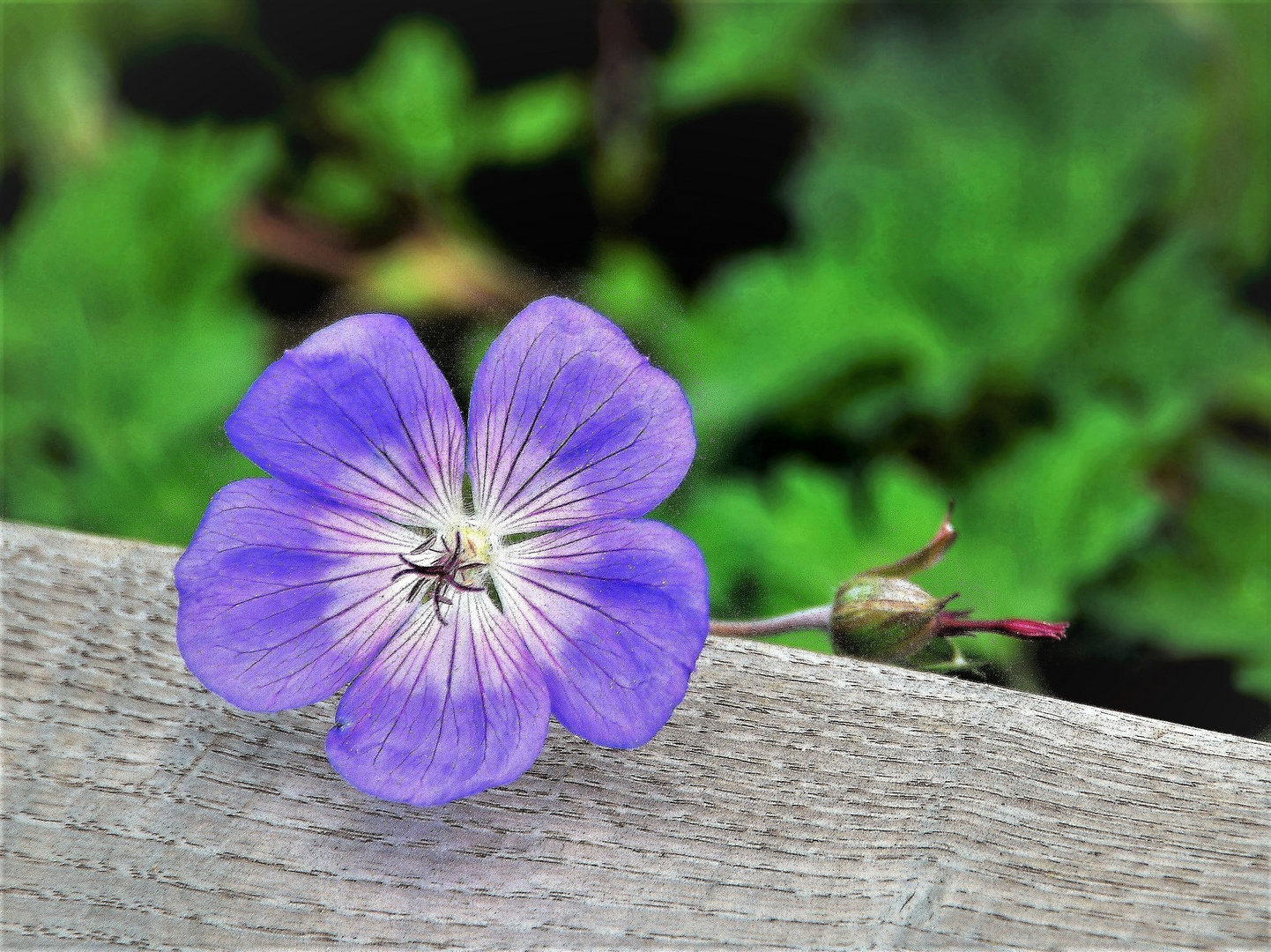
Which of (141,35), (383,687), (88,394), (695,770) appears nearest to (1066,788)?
(695,770)

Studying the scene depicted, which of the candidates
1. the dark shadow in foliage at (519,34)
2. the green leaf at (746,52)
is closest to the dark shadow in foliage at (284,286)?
the dark shadow in foliage at (519,34)

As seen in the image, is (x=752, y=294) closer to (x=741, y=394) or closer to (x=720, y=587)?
(x=741, y=394)

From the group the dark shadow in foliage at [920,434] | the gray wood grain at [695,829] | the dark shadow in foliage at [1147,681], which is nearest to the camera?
the gray wood grain at [695,829]

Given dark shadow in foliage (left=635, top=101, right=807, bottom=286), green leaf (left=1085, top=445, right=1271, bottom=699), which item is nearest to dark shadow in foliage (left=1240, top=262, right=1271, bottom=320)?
green leaf (left=1085, top=445, right=1271, bottom=699)

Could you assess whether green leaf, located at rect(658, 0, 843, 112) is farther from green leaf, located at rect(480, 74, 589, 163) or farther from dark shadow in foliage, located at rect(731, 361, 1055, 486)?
dark shadow in foliage, located at rect(731, 361, 1055, 486)

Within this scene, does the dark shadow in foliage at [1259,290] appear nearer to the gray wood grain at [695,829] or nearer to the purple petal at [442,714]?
the gray wood grain at [695,829]
